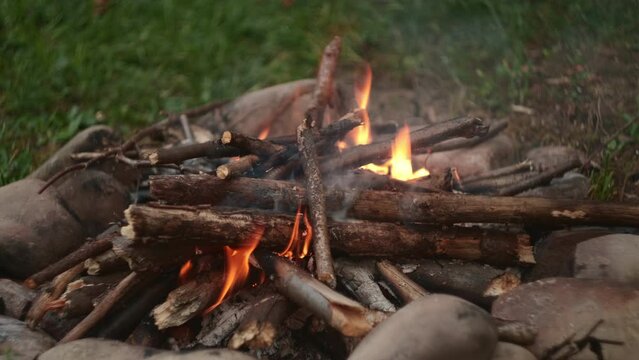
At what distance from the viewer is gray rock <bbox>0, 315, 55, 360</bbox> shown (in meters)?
2.88

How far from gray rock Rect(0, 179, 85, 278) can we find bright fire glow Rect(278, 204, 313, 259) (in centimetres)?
139

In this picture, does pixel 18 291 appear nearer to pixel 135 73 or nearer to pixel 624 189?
pixel 135 73

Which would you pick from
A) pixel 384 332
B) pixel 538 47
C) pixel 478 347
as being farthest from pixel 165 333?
pixel 538 47

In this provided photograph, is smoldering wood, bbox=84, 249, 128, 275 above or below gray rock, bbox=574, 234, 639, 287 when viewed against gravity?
above

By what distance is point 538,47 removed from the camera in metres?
6.03

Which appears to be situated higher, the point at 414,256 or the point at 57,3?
the point at 57,3

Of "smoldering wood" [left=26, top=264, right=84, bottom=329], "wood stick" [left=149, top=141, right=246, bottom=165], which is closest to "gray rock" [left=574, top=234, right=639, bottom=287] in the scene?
"wood stick" [left=149, top=141, right=246, bottom=165]

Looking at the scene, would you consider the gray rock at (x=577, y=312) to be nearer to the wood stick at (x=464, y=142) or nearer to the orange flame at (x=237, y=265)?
the orange flame at (x=237, y=265)

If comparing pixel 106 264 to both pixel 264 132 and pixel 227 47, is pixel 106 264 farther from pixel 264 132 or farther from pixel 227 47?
pixel 227 47

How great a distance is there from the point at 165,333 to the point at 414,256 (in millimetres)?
1186

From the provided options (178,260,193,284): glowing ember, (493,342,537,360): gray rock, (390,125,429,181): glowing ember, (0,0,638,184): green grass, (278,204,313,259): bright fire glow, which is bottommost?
(493,342,537,360): gray rock

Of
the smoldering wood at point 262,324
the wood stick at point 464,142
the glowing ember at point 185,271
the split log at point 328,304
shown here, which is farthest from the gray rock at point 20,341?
the wood stick at point 464,142

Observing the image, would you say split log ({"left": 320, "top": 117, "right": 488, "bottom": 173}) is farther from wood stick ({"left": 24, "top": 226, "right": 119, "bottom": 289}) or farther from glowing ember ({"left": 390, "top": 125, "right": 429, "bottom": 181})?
wood stick ({"left": 24, "top": 226, "right": 119, "bottom": 289})

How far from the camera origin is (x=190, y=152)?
3.51 meters
